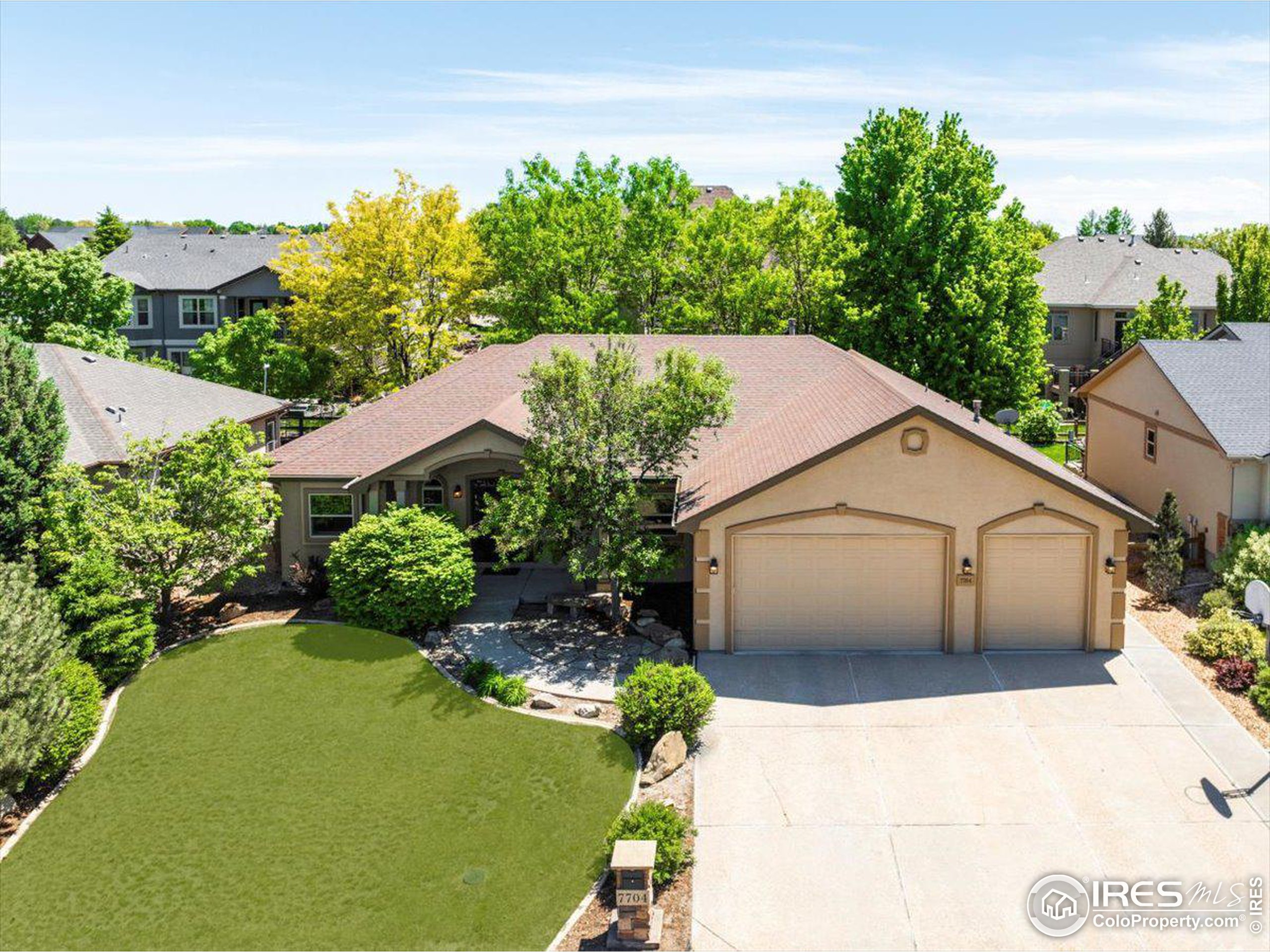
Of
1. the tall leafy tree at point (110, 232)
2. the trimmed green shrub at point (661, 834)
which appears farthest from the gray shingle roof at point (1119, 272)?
the tall leafy tree at point (110, 232)

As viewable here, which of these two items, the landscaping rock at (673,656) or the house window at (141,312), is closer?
the landscaping rock at (673,656)

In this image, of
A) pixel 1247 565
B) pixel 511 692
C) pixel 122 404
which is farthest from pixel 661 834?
pixel 122 404

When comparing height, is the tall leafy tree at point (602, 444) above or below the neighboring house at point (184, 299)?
below

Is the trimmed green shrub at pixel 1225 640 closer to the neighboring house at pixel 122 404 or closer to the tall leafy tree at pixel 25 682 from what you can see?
the tall leafy tree at pixel 25 682

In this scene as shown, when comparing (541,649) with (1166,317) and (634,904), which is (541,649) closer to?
(634,904)

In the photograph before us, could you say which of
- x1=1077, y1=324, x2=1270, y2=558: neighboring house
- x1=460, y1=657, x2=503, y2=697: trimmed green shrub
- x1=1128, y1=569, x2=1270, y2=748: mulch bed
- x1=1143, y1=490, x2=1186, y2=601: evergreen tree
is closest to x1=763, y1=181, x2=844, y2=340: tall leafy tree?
x1=1077, y1=324, x2=1270, y2=558: neighboring house

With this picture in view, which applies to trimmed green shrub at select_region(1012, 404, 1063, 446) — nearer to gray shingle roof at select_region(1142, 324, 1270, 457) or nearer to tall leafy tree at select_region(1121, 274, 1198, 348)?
tall leafy tree at select_region(1121, 274, 1198, 348)

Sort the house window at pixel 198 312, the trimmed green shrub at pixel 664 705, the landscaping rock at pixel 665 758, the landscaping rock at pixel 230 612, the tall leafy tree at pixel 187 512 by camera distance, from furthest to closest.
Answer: the house window at pixel 198 312, the landscaping rock at pixel 230 612, the tall leafy tree at pixel 187 512, the trimmed green shrub at pixel 664 705, the landscaping rock at pixel 665 758
